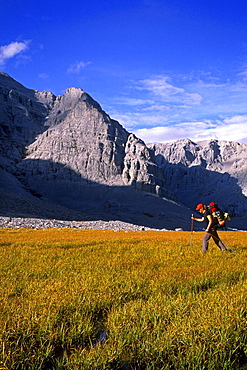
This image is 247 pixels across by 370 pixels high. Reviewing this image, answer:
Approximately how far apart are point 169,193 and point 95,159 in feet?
164

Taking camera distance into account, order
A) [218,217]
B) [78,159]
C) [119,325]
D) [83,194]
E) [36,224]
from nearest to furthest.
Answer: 1. [119,325]
2. [218,217]
3. [36,224]
4. [83,194]
5. [78,159]

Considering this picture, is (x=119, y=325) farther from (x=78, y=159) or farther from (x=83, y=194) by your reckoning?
(x=78, y=159)

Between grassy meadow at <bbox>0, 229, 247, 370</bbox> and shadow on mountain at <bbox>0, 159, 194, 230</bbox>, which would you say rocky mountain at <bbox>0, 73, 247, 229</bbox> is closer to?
shadow on mountain at <bbox>0, 159, 194, 230</bbox>

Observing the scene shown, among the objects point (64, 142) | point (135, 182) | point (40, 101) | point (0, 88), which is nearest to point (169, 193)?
point (135, 182)

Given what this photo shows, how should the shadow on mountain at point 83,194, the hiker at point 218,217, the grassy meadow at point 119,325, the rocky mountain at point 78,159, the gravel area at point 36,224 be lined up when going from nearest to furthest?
the grassy meadow at point 119,325, the hiker at point 218,217, the gravel area at point 36,224, the shadow on mountain at point 83,194, the rocky mountain at point 78,159

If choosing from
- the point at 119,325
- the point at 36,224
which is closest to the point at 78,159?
the point at 36,224

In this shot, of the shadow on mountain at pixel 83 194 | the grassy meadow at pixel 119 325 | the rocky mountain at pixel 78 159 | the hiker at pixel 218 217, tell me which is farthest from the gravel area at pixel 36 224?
the rocky mountain at pixel 78 159

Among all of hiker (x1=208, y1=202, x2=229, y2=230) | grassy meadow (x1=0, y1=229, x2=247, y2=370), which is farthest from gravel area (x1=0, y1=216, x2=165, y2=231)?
grassy meadow (x1=0, y1=229, x2=247, y2=370)

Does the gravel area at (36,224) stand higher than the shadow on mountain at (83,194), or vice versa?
the shadow on mountain at (83,194)

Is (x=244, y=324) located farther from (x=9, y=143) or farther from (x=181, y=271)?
(x=9, y=143)

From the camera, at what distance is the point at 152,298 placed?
5.88 metres

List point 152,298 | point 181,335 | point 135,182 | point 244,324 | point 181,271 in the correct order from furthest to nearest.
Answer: point 135,182 < point 181,271 < point 152,298 < point 244,324 < point 181,335

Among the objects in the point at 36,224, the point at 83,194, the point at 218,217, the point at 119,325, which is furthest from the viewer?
the point at 83,194

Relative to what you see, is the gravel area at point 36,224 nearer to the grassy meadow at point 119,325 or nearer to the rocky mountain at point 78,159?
the grassy meadow at point 119,325
